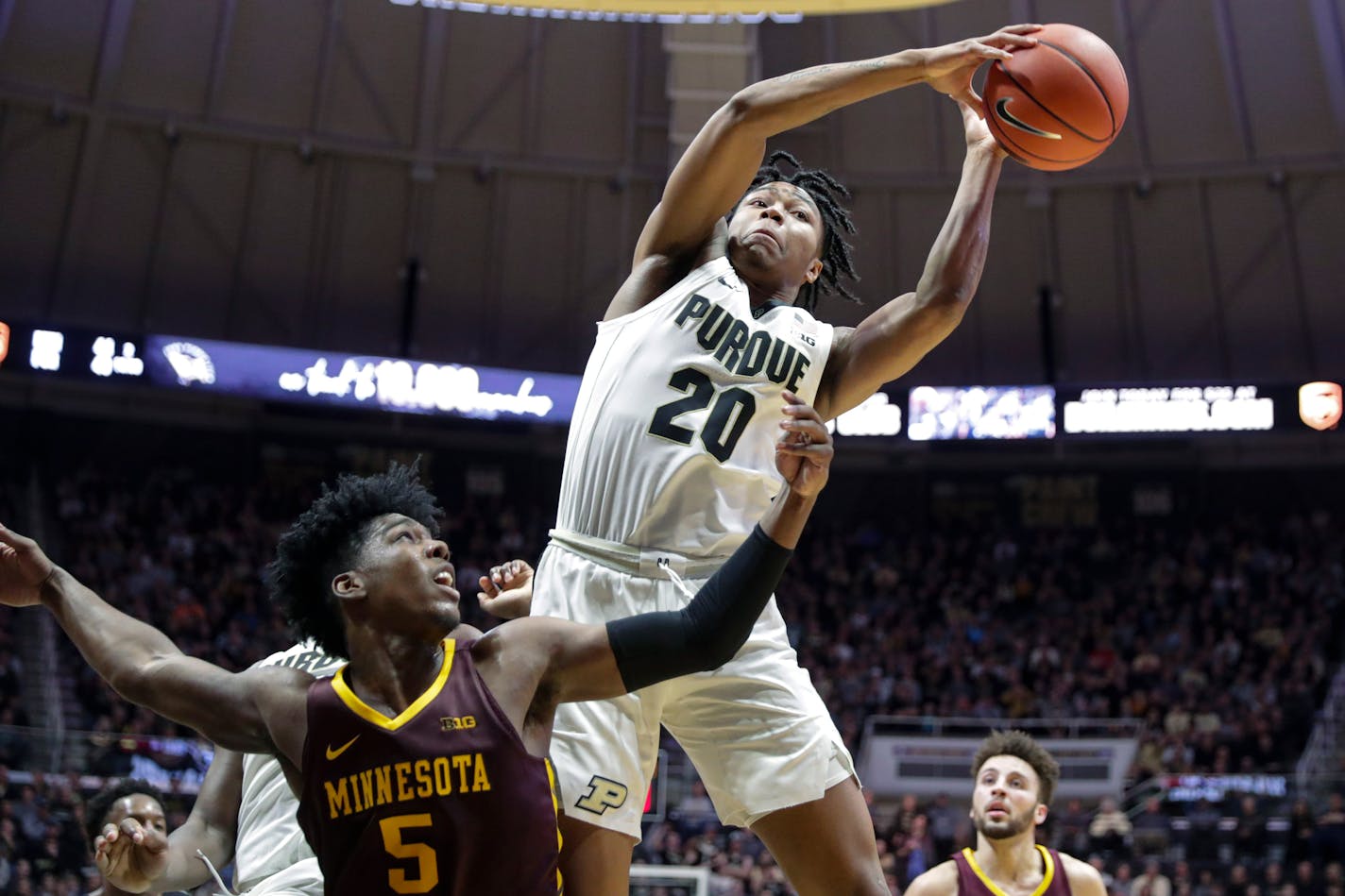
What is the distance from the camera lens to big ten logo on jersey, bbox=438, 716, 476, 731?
300 cm

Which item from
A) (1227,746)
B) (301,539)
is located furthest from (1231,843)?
(301,539)

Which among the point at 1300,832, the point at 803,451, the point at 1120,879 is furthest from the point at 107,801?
the point at 1300,832

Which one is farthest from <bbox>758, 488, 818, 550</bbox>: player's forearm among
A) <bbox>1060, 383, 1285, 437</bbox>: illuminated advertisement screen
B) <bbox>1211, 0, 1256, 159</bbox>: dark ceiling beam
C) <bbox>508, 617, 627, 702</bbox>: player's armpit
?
<bbox>1060, 383, 1285, 437</bbox>: illuminated advertisement screen

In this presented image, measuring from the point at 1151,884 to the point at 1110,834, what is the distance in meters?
1.14

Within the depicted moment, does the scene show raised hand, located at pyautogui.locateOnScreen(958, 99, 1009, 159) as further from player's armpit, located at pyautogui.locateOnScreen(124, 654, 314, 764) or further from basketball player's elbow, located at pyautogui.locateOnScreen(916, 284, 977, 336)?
player's armpit, located at pyautogui.locateOnScreen(124, 654, 314, 764)

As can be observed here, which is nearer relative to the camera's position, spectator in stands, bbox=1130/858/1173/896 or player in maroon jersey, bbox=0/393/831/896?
player in maroon jersey, bbox=0/393/831/896

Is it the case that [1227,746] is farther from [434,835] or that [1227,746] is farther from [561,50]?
[434,835]

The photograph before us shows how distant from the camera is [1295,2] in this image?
1933 cm

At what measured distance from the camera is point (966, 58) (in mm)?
3982

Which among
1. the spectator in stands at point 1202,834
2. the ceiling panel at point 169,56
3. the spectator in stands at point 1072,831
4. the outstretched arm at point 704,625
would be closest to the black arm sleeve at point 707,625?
the outstretched arm at point 704,625

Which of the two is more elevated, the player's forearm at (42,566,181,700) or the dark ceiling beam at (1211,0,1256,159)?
the dark ceiling beam at (1211,0,1256,159)

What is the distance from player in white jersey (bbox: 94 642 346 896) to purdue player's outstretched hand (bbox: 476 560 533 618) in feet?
1.59

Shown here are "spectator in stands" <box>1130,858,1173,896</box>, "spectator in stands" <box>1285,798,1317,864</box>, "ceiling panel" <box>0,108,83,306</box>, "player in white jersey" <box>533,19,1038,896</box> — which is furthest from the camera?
"ceiling panel" <box>0,108,83,306</box>

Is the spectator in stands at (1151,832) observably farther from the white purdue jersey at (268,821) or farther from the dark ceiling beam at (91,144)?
the dark ceiling beam at (91,144)
